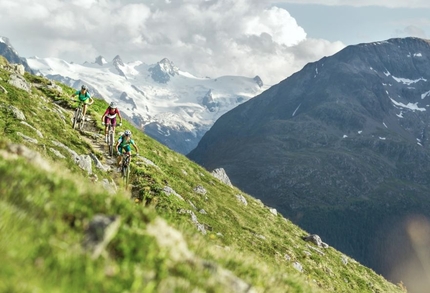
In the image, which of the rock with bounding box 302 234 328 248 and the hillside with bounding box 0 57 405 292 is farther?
the rock with bounding box 302 234 328 248

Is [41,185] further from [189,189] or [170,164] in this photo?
[170,164]

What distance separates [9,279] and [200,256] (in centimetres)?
411

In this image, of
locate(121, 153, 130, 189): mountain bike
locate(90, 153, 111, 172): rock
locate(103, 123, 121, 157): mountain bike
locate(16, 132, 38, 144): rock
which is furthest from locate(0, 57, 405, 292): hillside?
locate(103, 123, 121, 157): mountain bike

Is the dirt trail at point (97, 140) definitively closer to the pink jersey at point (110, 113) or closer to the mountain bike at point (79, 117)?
the mountain bike at point (79, 117)

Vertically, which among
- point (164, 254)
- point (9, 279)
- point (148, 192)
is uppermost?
point (164, 254)

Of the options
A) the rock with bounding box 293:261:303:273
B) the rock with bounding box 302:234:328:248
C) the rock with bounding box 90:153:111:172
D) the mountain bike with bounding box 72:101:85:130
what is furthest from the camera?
the rock with bounding box 302:234:328:248

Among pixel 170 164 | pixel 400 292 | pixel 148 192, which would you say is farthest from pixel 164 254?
pixel 400 292

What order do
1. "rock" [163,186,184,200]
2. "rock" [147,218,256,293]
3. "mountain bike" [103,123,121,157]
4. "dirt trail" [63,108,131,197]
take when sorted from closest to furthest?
"rock" [147,218,256,293] → "rock" [163,186,184,200] → "dirt trail" [63,108,131,197] → "mountain bike" [103,123,121,157]

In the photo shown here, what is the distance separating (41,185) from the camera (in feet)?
22.0

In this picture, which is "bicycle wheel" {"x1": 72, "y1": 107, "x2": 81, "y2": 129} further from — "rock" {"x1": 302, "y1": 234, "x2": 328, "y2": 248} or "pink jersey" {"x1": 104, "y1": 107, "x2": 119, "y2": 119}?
"rock" {"x1": 302, "y1": 234, "x2": 328, "y2": 248}

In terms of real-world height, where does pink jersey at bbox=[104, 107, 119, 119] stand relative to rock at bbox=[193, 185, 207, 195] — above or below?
above

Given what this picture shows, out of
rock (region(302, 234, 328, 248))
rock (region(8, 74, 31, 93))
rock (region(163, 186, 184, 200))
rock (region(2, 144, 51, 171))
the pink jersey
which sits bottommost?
rock (region(163, 186, 184, 200))

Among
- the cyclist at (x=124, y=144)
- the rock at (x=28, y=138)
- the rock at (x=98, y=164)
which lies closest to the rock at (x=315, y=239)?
the cyclist at (x=124, y=144)

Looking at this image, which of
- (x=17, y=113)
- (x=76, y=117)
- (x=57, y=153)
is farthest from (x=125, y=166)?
(x=76, y=117)
